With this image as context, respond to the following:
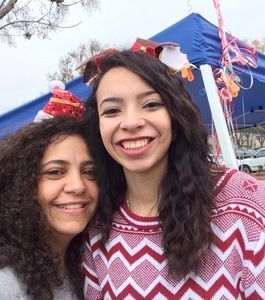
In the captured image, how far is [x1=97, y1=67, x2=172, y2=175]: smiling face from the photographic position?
4.86ft

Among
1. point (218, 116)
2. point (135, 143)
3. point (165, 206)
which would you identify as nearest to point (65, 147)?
point (135, 143)

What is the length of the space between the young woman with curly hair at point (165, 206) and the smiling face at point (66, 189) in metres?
0.10

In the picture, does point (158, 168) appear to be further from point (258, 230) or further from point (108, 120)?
point (258, 230)

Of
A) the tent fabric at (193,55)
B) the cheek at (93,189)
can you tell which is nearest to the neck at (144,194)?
the cheek at (93,189)

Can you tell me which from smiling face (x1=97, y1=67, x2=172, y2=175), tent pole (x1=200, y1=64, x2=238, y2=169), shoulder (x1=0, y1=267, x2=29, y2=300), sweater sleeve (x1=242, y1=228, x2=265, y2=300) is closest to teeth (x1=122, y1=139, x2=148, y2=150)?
smiling face (x1=97, y1=67, x2=172, y2=175)

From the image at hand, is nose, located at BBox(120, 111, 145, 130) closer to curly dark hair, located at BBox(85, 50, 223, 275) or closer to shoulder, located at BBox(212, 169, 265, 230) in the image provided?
curly dark hair, located at BBox(85, 50, 223, 275)

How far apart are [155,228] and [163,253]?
0.10 m

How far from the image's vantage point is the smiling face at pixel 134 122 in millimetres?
1481

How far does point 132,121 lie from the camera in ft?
4.80

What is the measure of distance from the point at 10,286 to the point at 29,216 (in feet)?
0.91

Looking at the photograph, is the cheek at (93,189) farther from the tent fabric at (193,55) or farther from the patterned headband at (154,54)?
the tent fabric at (193,55)

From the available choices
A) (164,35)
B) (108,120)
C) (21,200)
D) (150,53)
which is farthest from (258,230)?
(164,35)

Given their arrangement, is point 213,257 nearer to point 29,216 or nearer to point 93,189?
point 93,189

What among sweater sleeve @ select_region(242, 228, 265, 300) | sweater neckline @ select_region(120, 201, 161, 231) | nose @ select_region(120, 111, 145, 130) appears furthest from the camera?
sweater neckline @ select_region(120, 201, 161, 231)
